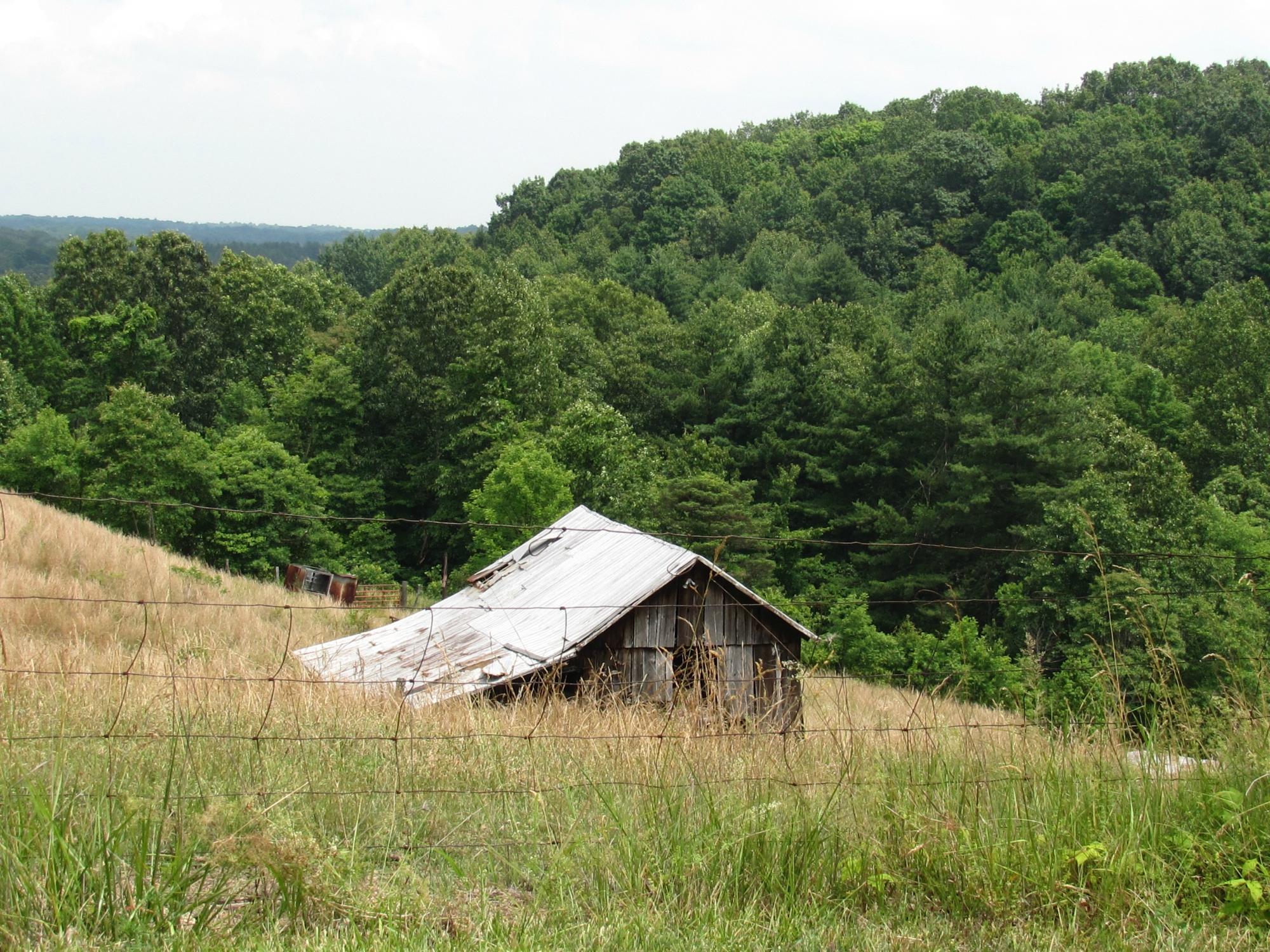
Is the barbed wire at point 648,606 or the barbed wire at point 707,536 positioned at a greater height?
the barbed wire at point 707,536

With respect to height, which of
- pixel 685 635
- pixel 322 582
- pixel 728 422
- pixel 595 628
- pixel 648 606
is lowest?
pixel 685 635

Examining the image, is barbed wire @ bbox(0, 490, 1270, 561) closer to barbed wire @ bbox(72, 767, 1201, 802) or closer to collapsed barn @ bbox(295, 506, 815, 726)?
barbed wire @ bbox(72, 767, 1201, 802)

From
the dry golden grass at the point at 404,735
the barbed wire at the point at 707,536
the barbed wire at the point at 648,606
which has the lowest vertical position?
the dry golden grass at the point at 404,735

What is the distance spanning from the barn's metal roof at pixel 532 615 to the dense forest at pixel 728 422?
391 centimetres

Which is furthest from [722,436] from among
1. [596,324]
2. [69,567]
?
[69,567]

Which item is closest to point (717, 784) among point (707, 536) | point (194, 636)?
point (194, 636)

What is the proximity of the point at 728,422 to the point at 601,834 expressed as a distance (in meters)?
47.2

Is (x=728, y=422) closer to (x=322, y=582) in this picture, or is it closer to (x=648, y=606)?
(x=322, y=582)

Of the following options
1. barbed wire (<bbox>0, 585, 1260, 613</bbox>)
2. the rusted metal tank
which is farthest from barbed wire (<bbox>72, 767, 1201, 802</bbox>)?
the rusted metal tank

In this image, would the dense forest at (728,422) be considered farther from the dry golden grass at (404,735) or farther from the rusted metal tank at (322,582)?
the dry golden grass at (404,735)

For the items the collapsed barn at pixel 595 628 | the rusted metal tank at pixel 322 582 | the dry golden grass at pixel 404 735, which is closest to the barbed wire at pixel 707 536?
the dry golden grass at pixel 404 735

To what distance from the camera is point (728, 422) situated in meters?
→ 50.7

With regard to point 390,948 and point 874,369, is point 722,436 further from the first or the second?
point 390,948

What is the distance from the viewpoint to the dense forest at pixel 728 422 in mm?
35344
